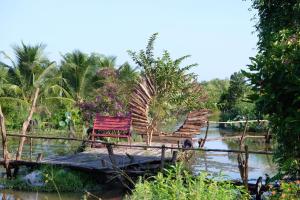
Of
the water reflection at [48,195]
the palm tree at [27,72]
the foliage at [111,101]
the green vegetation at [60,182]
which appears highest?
the palm tree at [27,72]

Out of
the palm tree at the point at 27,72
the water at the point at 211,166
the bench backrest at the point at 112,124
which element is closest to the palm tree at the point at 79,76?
the palm tree at the point at 27,72

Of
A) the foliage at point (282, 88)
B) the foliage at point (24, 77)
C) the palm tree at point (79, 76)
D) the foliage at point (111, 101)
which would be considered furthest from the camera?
the palm tree at point (79, 76)

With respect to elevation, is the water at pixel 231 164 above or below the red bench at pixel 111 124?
below

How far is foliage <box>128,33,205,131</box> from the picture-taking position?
14.0m

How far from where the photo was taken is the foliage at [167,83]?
13992 mm

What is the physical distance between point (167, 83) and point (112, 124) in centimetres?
197

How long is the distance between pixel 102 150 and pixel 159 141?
2.60 m

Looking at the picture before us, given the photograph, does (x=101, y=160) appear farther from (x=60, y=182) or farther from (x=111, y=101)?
(x=111, y=101)

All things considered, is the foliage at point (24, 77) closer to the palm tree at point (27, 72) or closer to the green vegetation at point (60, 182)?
the palm tree at point (27, 72)

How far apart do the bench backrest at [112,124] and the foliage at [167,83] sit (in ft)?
3.16

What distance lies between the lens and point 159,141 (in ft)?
50.0

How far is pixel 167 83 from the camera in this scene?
1412 centimetres

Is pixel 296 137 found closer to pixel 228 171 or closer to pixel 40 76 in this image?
pixel 228 171

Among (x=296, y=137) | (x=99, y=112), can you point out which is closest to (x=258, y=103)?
(x=296, y=137)
